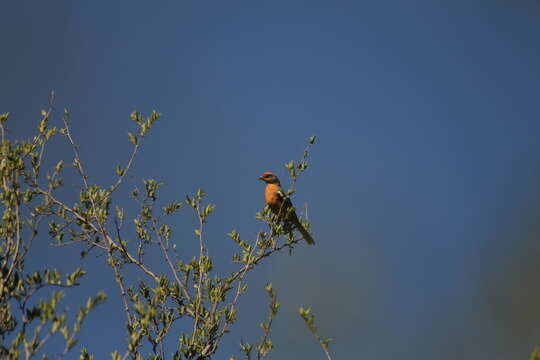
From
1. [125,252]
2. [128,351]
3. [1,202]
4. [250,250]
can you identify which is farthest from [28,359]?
[250,250]

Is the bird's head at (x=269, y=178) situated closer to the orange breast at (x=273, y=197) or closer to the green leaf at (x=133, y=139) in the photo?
the orange breast at (x=273, y=197)

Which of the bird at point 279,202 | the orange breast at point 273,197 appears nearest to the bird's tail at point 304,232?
the bird at point 279,202

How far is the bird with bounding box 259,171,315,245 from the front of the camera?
360 inches

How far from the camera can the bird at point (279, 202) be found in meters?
9.13

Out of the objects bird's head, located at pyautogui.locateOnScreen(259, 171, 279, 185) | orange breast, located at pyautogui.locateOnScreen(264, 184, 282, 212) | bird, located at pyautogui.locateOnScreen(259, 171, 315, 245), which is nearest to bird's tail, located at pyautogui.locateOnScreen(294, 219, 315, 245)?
bird, located at pyautogui.locateOnScreen(259, 171, 315, 245)

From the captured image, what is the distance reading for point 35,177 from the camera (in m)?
7.35

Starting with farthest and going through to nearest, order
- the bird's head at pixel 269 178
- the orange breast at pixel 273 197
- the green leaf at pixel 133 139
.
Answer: the bird's head at pixel 269 178 → the orange breast at pixel 273 197 → the green leaf at pixel 133 139

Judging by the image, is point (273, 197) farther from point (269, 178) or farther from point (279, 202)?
point (269, 178)

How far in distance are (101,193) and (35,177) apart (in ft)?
3.10

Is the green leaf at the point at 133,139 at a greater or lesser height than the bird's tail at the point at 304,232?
greater

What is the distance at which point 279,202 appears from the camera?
10.7 meters

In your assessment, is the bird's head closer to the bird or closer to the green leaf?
the bird

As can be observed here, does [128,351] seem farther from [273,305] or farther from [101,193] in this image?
→ [101,193]

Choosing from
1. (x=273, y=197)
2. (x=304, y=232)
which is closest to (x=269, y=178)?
(x=273, y=197)
